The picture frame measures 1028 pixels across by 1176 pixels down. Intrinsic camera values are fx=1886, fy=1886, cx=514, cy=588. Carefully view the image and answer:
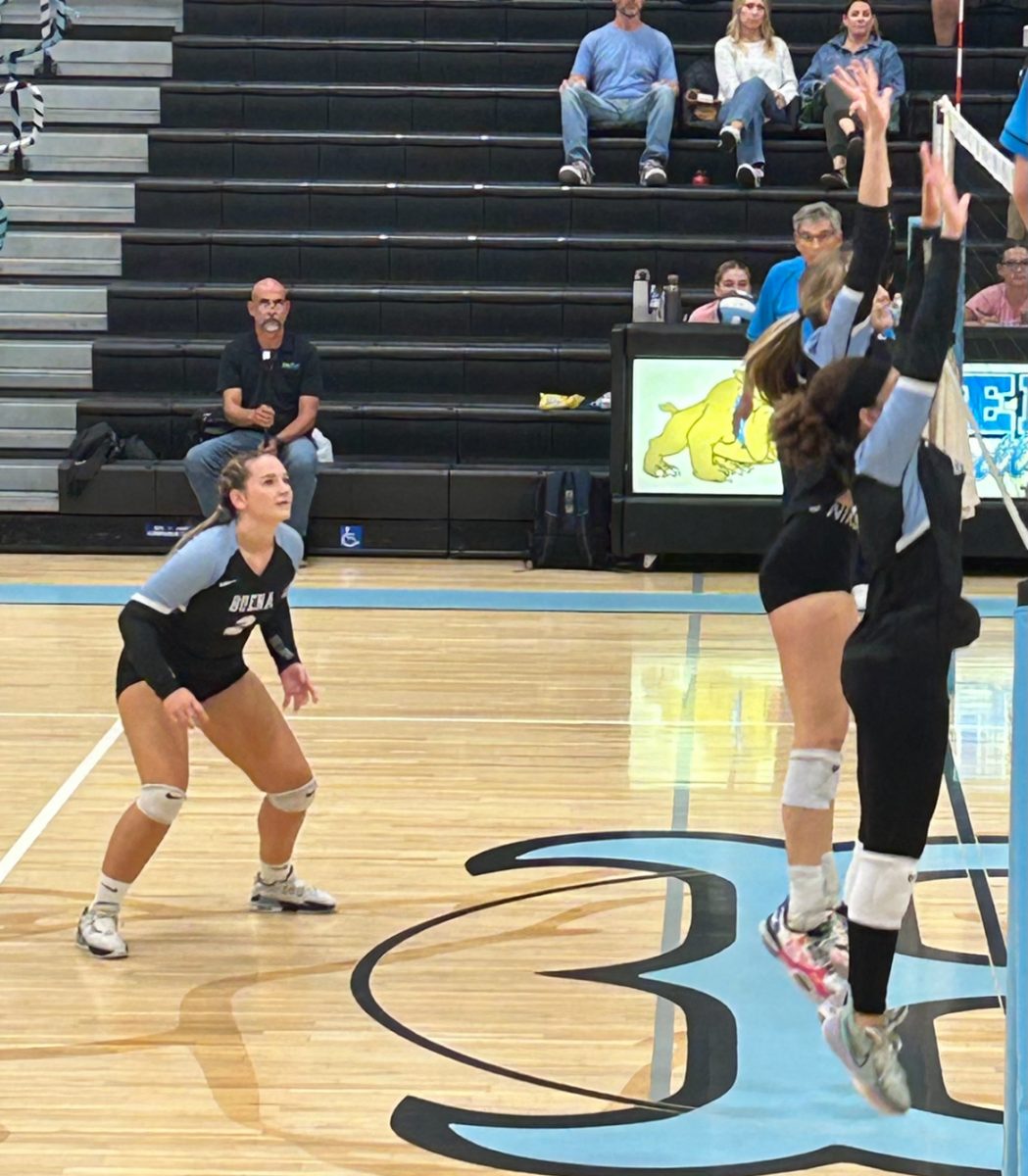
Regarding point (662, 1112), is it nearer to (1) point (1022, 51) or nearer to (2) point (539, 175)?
(2) point (539, 175)

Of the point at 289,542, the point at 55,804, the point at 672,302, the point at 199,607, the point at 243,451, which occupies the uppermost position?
the point at 672,302

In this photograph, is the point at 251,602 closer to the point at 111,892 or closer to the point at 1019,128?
the point at 111,892

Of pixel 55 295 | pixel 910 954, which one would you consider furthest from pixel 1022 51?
pixel 910 954

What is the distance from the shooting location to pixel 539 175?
13094mm

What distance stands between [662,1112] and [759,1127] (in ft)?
0.70

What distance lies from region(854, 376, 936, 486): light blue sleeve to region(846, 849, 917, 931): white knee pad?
74 cm

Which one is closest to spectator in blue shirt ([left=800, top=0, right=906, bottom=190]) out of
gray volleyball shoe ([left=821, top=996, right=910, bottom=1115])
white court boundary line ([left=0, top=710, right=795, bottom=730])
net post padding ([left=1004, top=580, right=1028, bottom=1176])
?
white court boundary line ([left=0, top=710, right=795, bottom=730])

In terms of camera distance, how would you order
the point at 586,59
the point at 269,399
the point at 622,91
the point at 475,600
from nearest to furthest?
the point at 475,600 < the point at 269,399 < the point at 622,91 < the point at 586,59

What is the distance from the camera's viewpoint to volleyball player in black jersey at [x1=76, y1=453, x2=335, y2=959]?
4.98 metres

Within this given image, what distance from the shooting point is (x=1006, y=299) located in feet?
29.3

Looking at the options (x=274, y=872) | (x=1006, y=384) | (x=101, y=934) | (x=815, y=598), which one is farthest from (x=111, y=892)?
(x=1006, y=384)

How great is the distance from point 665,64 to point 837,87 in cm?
133

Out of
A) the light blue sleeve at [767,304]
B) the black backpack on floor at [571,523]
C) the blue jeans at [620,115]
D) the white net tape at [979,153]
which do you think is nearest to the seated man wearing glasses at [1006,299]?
the white net tape at [979,153]

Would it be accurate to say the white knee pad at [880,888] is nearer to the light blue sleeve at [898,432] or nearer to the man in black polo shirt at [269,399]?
the light blue sleeve at [898,432]
